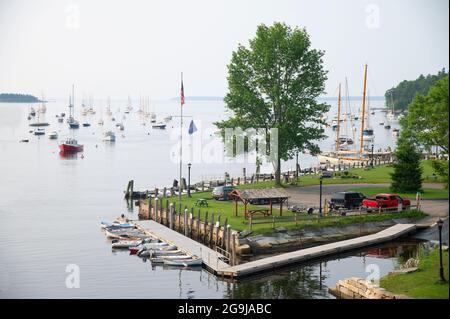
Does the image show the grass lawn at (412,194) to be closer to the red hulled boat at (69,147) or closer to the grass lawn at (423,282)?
the grass lawn at (423,282)

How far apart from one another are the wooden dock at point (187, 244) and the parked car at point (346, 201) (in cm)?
1321

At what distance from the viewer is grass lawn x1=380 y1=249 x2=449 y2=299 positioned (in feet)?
124

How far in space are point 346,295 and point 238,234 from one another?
43.1 ft

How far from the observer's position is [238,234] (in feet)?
180

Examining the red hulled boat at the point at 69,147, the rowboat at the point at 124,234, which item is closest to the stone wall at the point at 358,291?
the rowboat at the point at 124,234

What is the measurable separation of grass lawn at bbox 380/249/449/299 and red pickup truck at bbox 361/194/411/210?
17.5 m

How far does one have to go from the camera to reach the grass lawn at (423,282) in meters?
37.8

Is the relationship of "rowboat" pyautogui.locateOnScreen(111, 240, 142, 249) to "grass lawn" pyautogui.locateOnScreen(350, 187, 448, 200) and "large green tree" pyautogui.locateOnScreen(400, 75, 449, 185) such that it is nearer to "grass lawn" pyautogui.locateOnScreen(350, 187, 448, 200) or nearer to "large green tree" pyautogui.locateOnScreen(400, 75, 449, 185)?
"grass lawn" pyautogui.locateOnScreen(350, 187, 448, 200)

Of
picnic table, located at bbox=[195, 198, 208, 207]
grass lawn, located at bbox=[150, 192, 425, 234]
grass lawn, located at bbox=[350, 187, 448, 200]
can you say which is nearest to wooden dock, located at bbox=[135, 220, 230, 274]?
grass lawn, located at bbox=[150, 192, 425, 234]

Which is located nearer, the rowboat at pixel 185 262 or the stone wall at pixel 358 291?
Result: the stone wall at pixel 358 291

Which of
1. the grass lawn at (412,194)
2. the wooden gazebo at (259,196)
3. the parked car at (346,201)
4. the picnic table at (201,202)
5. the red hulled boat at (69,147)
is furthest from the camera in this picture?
the red hulled boat at (69,147)

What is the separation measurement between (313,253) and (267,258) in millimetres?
3555
